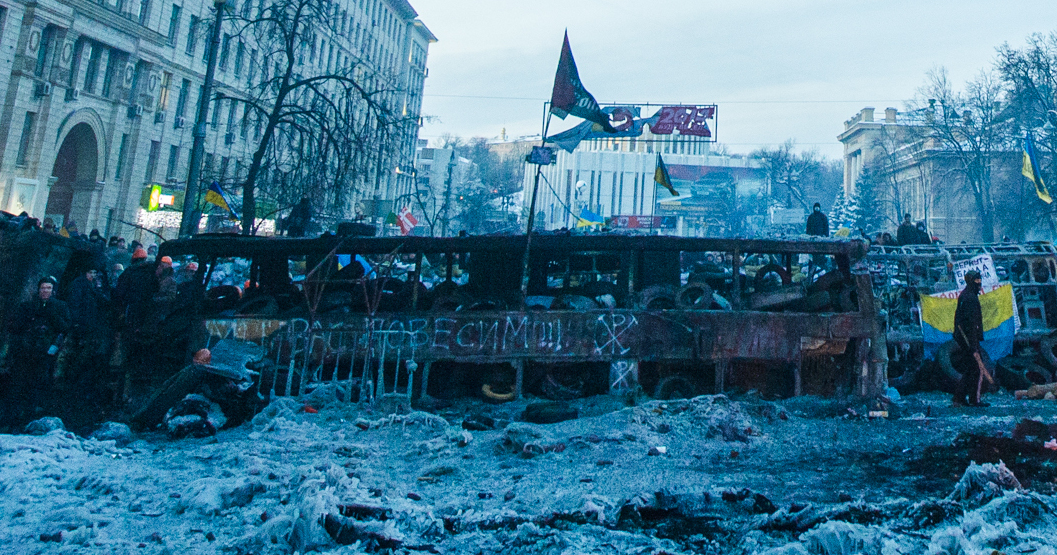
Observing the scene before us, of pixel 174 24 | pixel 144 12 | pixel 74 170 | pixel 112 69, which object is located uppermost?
pixel 174 24

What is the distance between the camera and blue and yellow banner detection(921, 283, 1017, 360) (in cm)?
1147

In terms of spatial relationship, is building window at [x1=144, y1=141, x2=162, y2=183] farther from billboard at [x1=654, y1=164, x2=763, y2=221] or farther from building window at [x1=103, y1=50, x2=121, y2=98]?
billboard at [x1=654, y1=164, x2=763, y2=221]

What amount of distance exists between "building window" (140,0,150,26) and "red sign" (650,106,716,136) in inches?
1199

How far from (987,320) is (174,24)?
34781 mm

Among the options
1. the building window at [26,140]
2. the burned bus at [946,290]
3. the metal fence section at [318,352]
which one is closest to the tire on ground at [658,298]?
the metal fence section at [318,352]

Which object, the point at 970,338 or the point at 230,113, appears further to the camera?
the point at 230,113

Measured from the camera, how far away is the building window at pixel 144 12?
104 ft

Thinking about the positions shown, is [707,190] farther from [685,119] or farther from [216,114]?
[216,114]

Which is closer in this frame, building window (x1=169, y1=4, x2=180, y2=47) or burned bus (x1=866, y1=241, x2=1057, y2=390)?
burned bus (x1=866, y1=241, x2=1057, y2=390)

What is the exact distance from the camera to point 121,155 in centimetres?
3147

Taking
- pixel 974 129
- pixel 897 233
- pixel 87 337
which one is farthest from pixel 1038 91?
pixel 87 337

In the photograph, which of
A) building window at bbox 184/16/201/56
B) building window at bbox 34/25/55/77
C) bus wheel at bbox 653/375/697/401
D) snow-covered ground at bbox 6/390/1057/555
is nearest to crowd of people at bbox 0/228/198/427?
snow-covered ground at bbox 6/390/1057/555

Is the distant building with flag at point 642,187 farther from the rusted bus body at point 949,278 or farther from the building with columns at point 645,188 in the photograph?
the rusted bus body at point 949,278

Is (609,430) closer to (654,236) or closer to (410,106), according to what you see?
(654,236)
